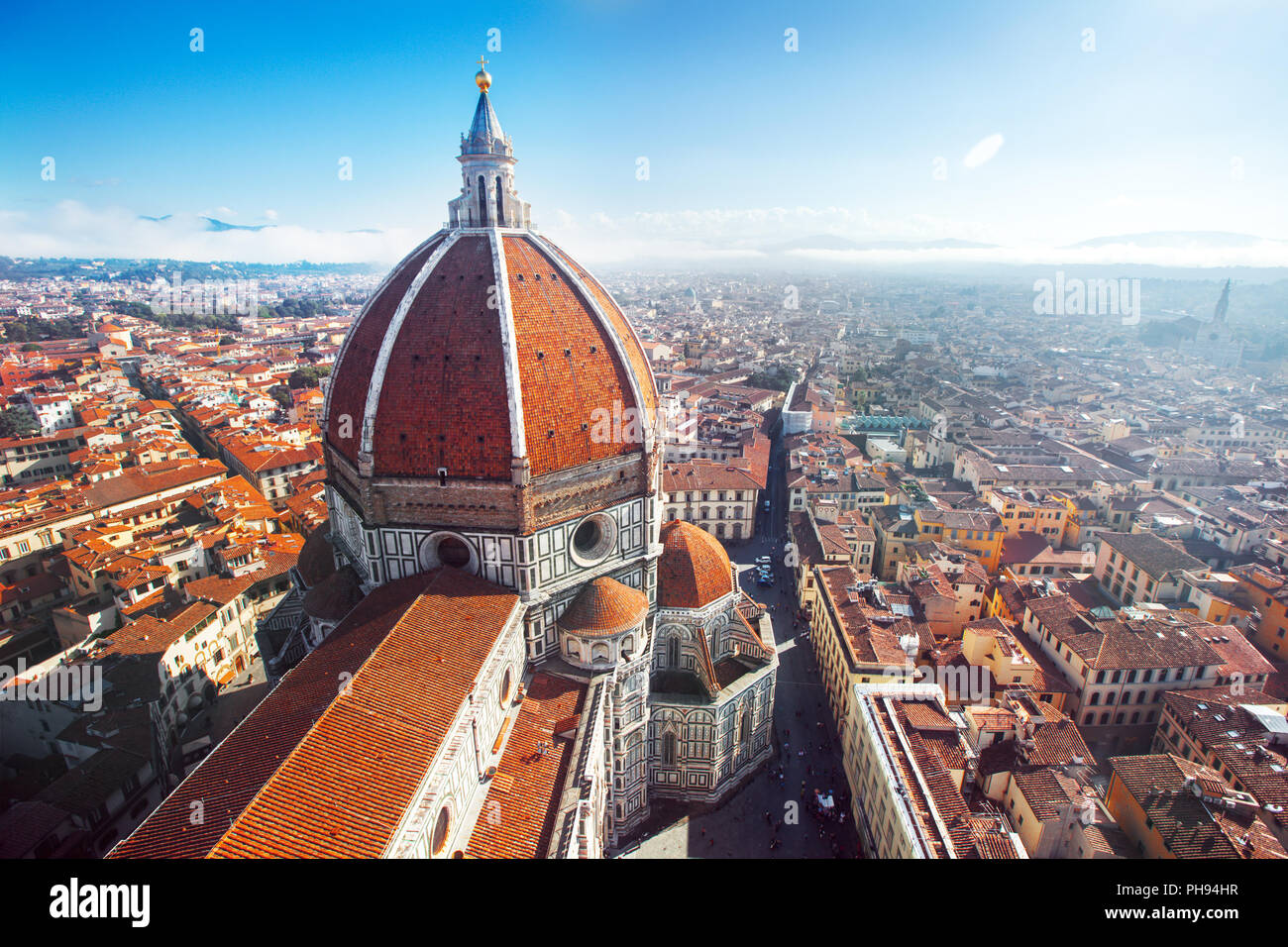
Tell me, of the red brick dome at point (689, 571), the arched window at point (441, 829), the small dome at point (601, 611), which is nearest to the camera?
the arched window at point (441, 829)

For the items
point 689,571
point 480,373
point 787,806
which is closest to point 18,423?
point 480,373

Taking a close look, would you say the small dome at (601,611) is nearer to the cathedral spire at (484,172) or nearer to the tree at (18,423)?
the cathedral spire at (484,172)

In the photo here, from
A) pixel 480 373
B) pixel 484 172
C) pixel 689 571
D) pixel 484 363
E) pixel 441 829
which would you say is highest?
pixel 484 172

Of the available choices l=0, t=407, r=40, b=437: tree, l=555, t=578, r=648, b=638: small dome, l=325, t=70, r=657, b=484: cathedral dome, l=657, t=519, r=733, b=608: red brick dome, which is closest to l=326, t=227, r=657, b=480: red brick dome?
l=325, t=70, r=657, b=484: cathedral dome

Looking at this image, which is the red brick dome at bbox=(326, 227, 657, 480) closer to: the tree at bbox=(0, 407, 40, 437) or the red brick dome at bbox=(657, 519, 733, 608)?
the red brick dome at bbox=(657, 519, 733, 608)

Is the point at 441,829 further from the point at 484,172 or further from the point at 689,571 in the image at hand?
the point at 484,172

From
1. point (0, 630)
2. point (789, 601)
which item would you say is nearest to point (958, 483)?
point (789, 601)

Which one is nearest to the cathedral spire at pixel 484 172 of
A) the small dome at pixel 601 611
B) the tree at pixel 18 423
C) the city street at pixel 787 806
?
the small dome at pixel 601 611
